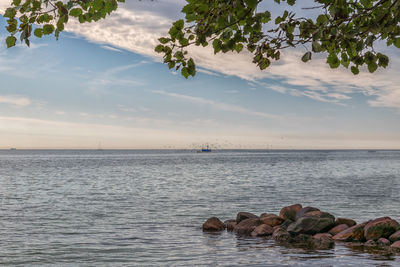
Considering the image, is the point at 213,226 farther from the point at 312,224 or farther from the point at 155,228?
the point at 312,224

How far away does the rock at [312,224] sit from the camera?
67.2 feet

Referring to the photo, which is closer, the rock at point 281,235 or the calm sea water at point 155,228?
the calm sea water at point 155,228

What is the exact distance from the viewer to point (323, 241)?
19.1 metres

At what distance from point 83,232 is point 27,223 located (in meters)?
5.55

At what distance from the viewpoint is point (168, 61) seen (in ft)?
21.6

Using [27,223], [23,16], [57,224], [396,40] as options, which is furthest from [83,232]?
[396,40]

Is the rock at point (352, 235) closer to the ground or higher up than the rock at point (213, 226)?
higher up

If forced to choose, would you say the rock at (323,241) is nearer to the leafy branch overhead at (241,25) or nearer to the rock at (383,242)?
the rock at (383,242)

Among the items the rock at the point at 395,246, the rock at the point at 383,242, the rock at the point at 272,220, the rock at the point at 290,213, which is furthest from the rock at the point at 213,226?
the rock at the point at 395,246

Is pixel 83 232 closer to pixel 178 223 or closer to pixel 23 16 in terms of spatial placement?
pixel 178 223

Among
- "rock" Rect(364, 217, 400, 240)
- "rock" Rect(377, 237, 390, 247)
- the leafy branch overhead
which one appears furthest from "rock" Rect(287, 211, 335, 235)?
the leafy branch overhead

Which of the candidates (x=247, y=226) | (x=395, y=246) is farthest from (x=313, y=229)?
(x=395, y=246)

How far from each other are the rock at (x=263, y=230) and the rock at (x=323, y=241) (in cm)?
236

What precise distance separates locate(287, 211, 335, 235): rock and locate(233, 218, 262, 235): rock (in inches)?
88.8
